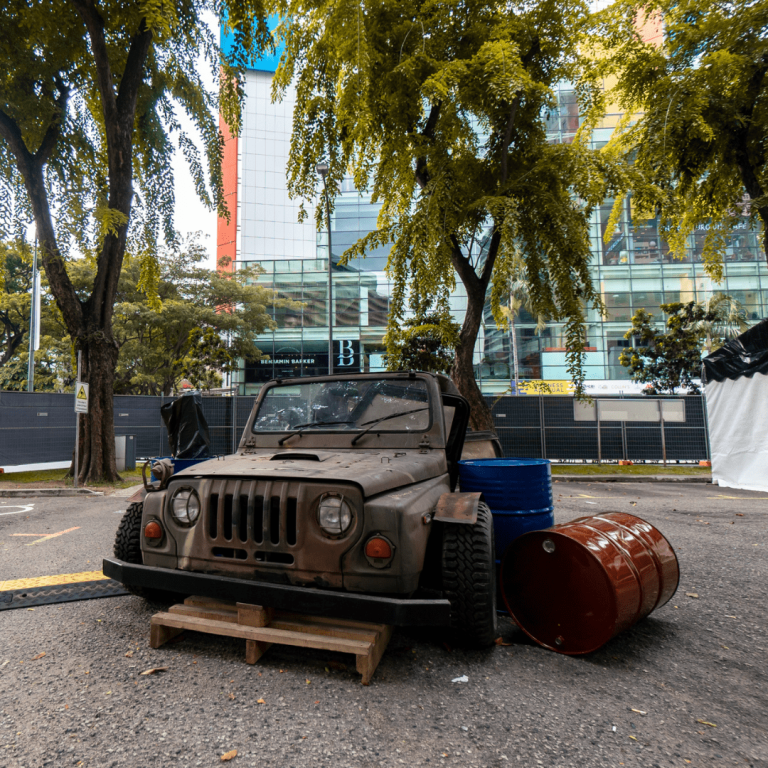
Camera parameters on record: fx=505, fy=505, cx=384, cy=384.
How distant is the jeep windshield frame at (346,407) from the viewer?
3613mm

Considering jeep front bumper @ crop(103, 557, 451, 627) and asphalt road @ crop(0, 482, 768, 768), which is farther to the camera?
jeep front bumper @ crop(103, 557, 451, 627)

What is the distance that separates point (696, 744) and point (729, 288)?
42.6 meters

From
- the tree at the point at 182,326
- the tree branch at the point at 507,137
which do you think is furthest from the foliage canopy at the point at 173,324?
the tree branch at the point at 507,137

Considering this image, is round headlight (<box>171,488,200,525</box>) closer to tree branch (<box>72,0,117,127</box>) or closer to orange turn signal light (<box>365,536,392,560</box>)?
orange turn signal light (<box>365,536,392,560</box>)

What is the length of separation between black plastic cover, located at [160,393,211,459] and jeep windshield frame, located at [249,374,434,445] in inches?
182

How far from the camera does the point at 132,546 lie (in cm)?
331

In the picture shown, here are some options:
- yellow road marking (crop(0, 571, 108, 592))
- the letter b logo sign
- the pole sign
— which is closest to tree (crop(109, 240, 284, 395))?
the letter b logo sign

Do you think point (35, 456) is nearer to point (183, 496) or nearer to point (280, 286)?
point (183, 496)

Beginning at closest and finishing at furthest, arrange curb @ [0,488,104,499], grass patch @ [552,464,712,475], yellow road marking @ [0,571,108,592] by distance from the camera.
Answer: yellow road marking @ [0,571,108,592] < curb @ [0,488,104,499] < grass patch @ [552,464,712,475]

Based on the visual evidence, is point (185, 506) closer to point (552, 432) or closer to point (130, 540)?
point (130, 540)

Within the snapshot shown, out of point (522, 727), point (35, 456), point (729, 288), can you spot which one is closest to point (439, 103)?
point (522, 727)

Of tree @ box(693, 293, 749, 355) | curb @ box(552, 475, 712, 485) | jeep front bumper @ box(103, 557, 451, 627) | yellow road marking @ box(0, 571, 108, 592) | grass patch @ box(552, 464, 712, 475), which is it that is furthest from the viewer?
tree @ box(693, 293, 749, 355)

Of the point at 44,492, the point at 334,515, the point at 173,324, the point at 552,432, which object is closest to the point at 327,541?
the point at 334,515

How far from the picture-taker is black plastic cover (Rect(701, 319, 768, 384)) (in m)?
9.70
